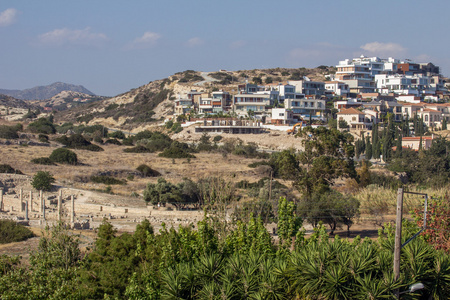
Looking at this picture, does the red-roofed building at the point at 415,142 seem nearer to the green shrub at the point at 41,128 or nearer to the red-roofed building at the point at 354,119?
the red-roofed building at the point at 354,119

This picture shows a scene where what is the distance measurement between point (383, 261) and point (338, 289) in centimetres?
120

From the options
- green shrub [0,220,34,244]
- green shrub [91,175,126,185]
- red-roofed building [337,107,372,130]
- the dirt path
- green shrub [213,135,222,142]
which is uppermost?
the dirt path

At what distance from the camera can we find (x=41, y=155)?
156 feet

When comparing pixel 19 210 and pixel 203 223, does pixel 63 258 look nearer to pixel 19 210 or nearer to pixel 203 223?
pixel 203 223

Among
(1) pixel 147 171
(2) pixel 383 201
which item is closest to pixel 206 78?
(1) pixel 147 171

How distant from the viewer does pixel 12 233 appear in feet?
70.2

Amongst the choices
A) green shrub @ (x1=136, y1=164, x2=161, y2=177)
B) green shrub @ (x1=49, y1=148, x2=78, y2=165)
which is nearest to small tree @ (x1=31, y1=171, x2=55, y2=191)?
green shrub @ (x1=136, y1=164, x2=161, y2=177)

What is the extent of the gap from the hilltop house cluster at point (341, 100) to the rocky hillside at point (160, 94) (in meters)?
6.42

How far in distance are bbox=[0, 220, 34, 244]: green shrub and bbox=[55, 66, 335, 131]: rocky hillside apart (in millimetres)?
70365

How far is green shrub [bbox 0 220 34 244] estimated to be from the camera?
21031 millimetres

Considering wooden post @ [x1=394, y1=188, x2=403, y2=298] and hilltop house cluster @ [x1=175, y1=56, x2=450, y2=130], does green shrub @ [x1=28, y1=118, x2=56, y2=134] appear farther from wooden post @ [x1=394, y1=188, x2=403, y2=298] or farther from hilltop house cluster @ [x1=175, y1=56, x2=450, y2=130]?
wooden post @ [x1=394, y1=188, x2=403, y2=298]

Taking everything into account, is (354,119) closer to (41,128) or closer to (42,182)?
(41,128)

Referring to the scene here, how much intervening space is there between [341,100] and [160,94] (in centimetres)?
3728

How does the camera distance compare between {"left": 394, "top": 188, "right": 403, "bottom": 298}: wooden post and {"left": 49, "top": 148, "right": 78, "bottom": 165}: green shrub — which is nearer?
{"left": 394, "top": 188, "right": 403, "bottom": 298}: wooden post
